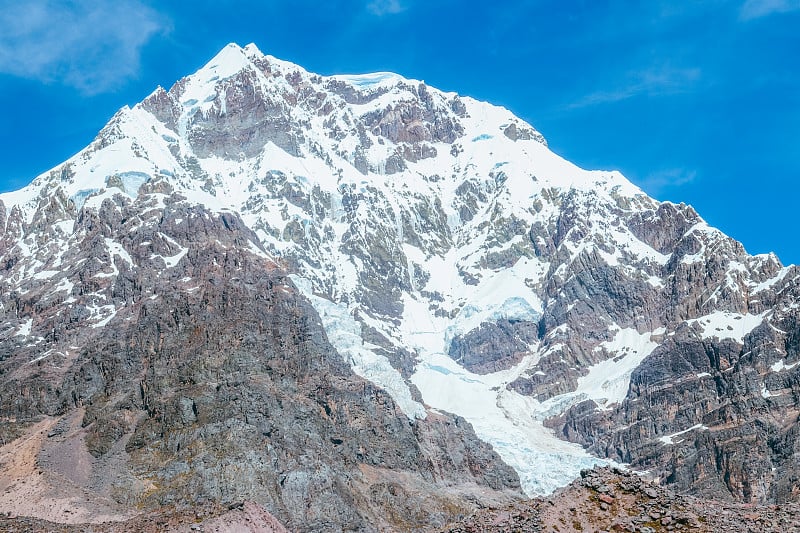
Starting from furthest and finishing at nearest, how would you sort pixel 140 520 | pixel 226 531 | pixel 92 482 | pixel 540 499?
pixel 92 482
pixel 140 520
pixel 226 531
pixel 540 499

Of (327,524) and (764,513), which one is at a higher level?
(327,524)

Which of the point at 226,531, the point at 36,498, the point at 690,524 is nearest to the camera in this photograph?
the point at 690,524

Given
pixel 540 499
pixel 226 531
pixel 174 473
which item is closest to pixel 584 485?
pixel 540 499

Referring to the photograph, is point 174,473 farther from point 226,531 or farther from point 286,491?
point 226,531

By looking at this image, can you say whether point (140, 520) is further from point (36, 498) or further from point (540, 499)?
point (36, 498)

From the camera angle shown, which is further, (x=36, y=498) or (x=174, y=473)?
(x=174, y=473)

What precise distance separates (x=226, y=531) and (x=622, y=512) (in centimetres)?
3037

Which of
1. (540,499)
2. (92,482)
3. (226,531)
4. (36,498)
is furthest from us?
(92,482)

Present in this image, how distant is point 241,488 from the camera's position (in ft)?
622

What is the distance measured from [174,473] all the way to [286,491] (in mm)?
21585

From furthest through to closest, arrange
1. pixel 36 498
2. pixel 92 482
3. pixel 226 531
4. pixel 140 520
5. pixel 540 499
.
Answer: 1. pixel 92 482
2. pixel 36 498
3. pixel 140 520
4. pixel 226 531
5. pixel 540 499

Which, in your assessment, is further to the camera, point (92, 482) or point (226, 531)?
point (92, 482)

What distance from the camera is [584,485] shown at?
69.4 m

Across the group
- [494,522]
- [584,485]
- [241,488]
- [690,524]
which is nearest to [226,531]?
[494,522]
